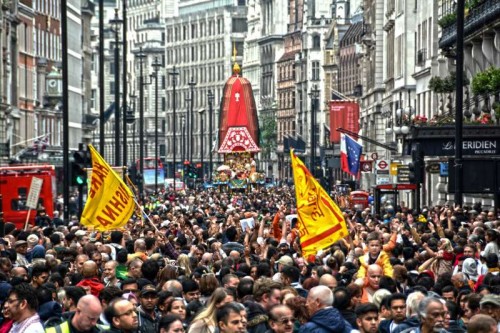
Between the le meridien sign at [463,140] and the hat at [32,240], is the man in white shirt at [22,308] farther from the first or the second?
the le meridien sign at [463,140]

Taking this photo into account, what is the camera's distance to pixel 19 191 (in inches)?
2131

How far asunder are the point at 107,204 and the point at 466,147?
42.5 ft

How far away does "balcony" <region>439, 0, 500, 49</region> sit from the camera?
155 feet

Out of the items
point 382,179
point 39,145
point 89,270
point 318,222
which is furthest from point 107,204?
point 39,145

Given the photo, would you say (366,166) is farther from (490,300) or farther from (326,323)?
(326,323)

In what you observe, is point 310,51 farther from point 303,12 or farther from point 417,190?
point 417,190

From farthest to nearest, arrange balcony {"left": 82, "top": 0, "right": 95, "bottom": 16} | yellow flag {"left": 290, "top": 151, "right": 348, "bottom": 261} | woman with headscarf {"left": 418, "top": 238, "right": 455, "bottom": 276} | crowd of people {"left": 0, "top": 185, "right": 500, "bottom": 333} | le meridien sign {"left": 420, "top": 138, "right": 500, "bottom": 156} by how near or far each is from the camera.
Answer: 1. balcony {"left": 82, "top": 0, "right": 95, "bottom": 16}
2. le meridien sign {"left": 420, "top": 138, "right": 500, "bottom": 156}
3. yellow flag {"left": 290, "top": 151, "right": 348, "bottom": 261}
4. woman with headscarf {"left": 418, "top": 238, "right": 455, "bottom": 276}
5. crowd of people {"left": 0, "top": 185, "right": 500, "bottom": 333}

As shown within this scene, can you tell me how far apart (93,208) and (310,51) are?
154m

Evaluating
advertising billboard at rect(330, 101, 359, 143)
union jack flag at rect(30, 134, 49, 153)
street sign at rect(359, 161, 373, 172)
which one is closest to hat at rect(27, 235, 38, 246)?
street sign at rect(359, 161, 373, 172)

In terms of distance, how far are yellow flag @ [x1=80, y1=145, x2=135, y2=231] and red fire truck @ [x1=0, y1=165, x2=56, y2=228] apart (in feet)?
76.5

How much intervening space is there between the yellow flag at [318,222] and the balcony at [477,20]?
22697 mm

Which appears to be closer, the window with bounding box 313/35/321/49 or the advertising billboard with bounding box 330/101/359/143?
the advertising billboard with bounding box 330/101/359/143

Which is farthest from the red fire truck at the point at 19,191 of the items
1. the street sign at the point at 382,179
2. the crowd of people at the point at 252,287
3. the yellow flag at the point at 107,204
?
the crowd of people at the point at 252,287

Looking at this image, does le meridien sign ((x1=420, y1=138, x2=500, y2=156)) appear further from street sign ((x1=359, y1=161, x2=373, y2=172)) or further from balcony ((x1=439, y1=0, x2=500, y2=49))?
street sign ((x1=359, y1=161, x2=373, y2=172))
